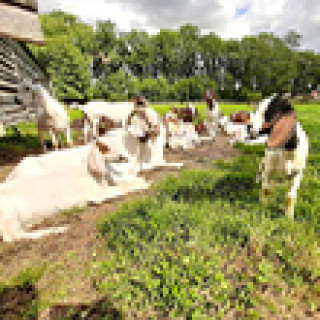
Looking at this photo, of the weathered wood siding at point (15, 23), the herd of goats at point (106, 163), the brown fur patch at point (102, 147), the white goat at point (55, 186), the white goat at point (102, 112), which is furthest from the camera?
the white goat at point (102, 112)

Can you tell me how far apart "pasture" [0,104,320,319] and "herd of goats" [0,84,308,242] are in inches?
16.0

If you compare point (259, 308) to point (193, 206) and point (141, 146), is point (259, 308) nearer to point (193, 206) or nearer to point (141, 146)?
point (193, 206)

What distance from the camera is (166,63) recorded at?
71.1 metres

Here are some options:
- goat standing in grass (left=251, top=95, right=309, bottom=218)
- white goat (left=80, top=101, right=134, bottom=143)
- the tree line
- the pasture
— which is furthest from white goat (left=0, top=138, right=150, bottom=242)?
the tree line

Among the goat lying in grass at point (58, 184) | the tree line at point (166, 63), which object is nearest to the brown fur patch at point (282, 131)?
the goat lying in grass at point (58, 184)

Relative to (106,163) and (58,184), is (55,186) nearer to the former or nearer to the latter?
(58,184)

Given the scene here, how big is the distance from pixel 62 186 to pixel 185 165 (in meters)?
4.18

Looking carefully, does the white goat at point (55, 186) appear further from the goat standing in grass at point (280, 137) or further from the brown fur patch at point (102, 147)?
the goat standing in grass at point (280, 137)

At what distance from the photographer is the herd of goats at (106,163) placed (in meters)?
3.53

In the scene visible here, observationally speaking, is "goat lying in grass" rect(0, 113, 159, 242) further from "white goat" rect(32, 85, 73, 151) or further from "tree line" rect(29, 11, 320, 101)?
"tree line" rect(29, 11, 320, 101)

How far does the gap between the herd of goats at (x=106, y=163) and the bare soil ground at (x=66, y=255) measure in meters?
0.23

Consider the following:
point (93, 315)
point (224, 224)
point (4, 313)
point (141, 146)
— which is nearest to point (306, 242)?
point (224, 224)

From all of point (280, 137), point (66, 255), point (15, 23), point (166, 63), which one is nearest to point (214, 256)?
point (280, 137)

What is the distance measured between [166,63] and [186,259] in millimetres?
73841
